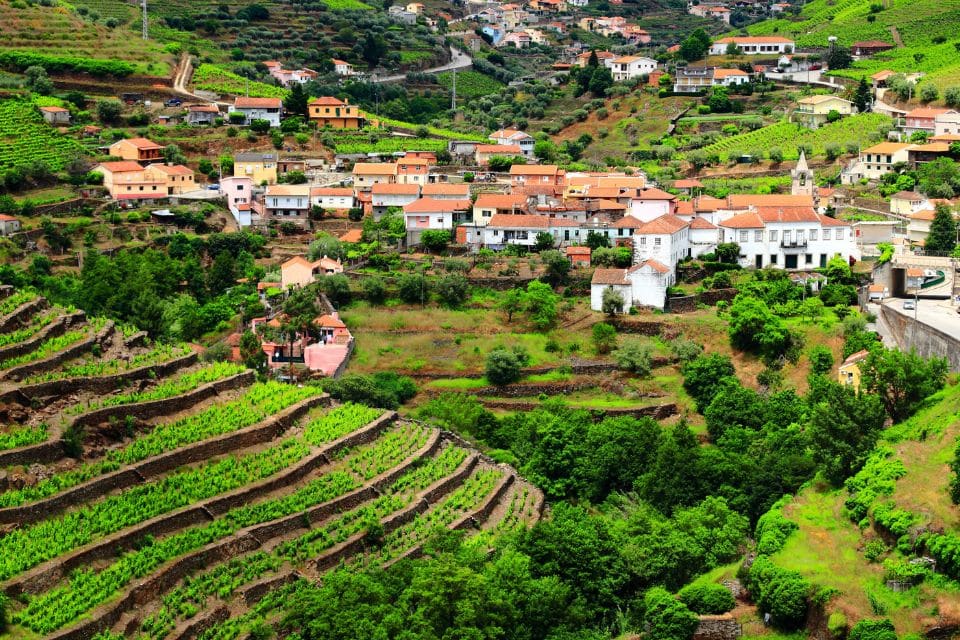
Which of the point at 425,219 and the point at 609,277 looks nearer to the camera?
the point at 609,277

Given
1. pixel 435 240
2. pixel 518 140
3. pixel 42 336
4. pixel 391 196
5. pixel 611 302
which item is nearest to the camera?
pixel 42 336

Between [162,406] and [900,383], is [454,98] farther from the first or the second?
[162,406]

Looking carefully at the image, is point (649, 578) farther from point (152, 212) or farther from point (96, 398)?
point (152, 212)

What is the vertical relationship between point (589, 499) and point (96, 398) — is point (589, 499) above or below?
below

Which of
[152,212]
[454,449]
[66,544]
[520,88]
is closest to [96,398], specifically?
[66,544]

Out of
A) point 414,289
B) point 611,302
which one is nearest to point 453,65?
point 414,289

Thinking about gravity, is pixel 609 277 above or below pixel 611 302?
above
